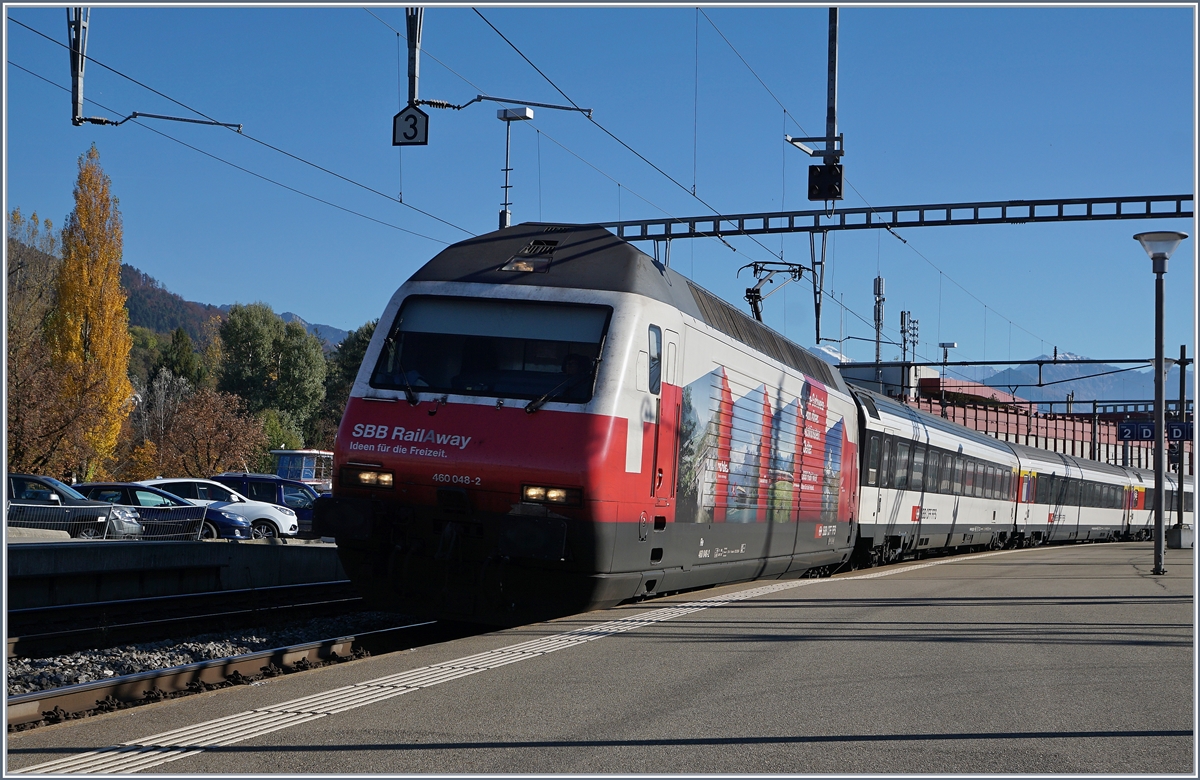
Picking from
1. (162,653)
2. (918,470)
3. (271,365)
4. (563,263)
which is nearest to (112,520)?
(162,653)

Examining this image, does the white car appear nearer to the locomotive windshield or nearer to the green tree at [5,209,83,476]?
the green tree at [5,209,83,476]

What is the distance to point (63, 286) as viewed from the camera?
45906 mm

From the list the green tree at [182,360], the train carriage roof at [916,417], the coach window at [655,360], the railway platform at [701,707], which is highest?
the green tree at [182,360]

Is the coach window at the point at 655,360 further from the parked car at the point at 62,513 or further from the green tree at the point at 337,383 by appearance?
the green tree at the point at 337,383

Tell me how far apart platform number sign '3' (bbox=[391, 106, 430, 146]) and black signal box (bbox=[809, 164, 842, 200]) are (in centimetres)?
613

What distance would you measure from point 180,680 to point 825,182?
1285 centimetres

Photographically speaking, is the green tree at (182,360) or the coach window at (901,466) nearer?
the coach window at (901,466)

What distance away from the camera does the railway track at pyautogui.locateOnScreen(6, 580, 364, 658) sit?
10984 millimetres

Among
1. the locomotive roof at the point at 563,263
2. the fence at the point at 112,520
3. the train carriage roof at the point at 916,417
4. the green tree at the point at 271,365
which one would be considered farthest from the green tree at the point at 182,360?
the locomotive roof at the point at 563,263

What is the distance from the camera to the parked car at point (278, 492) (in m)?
31.1

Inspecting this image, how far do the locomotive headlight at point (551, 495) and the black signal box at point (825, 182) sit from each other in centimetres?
965

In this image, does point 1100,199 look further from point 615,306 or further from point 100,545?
point 100,545

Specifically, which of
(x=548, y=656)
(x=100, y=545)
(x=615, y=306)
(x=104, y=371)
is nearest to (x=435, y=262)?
(x=615, y=306)

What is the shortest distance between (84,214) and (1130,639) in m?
44.4
